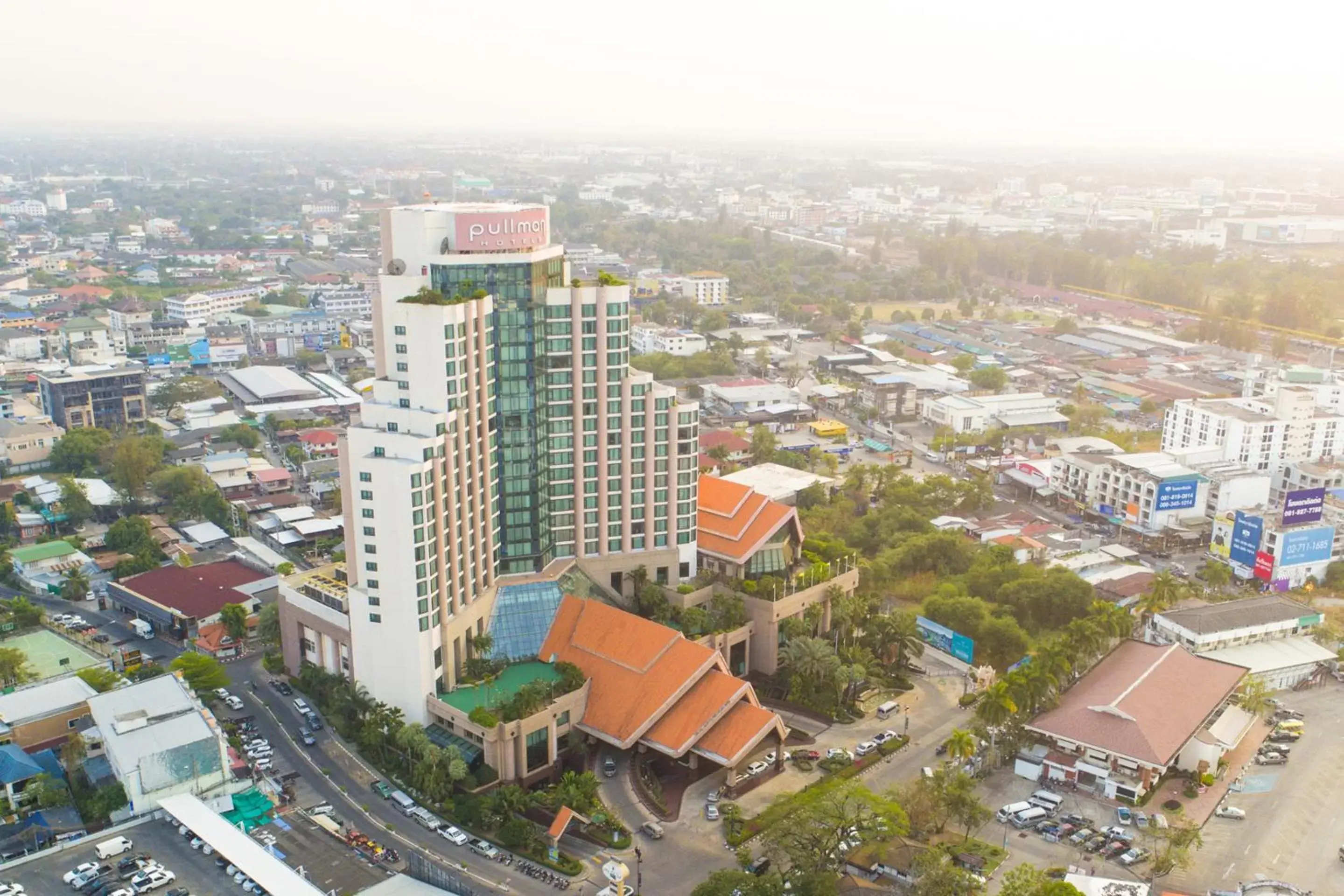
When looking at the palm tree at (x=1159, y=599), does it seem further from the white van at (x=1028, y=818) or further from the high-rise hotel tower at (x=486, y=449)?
the high-rise hotel tower at (x=486, y=449)

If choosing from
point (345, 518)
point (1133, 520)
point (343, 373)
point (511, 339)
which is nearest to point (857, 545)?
point (1133, 520)

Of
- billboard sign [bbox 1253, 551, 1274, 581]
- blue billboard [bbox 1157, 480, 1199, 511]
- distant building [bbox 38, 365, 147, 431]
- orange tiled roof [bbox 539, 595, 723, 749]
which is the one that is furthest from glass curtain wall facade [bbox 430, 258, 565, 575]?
distant building [bbox 38, 365, 147, 431]

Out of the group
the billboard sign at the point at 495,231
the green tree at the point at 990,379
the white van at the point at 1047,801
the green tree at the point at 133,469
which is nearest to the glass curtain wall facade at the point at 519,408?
the billboard sign at the point at 495,231

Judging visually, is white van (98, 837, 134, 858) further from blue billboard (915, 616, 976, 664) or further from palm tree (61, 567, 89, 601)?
blue billboard (915, 616, 976, 664)

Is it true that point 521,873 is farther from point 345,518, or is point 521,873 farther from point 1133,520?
point 1133,520

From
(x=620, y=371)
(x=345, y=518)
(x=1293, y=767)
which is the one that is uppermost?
(x=620, y=371)

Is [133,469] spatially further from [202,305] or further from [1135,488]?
[202,305]
